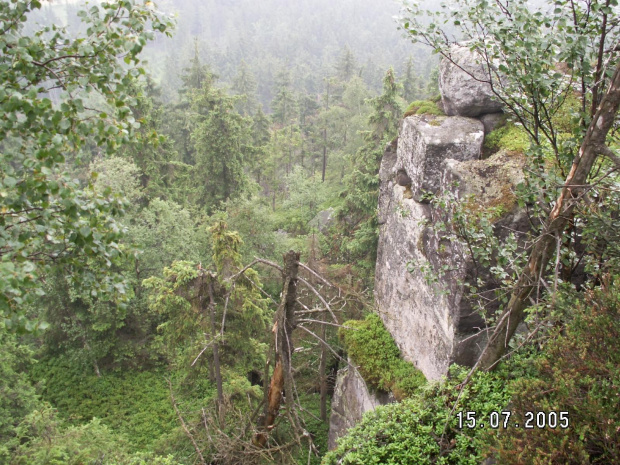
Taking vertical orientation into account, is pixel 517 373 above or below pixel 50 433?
above

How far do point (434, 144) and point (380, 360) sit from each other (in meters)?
5.40

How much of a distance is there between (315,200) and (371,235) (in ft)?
39.6

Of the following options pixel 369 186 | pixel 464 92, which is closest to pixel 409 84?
pixel 369 186

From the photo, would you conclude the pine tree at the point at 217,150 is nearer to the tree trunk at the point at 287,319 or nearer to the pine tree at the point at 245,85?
the tree trunk at the point at 287,319

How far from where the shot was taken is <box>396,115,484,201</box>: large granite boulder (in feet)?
29.5

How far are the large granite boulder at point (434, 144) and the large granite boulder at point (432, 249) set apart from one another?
0.02m

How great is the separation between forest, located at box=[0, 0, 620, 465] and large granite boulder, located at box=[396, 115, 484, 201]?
0.24 m

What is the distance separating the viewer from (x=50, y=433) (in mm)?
9203

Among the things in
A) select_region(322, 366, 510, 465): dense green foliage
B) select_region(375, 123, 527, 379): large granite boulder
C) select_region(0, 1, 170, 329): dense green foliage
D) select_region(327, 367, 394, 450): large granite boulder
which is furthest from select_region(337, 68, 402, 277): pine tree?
select_region(0, 1, 170, 329): dense green foliage

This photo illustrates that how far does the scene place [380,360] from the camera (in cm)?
1044

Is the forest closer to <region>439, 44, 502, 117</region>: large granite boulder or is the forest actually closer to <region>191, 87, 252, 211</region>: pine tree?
<region>191, 87, 252, 211</region>: pine tree

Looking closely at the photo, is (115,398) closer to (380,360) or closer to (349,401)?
(349,401)

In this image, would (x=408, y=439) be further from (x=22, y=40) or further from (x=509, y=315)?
(x=22, y=40)

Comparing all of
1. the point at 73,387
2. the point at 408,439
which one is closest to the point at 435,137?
the point at 408,439
